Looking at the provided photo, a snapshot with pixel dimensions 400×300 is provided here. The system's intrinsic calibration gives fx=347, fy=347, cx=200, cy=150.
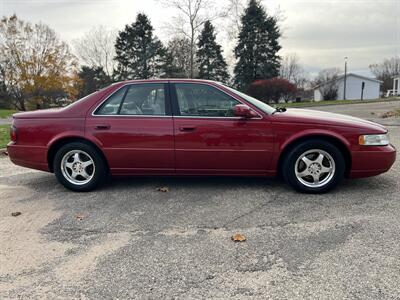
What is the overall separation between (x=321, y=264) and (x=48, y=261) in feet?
7.61

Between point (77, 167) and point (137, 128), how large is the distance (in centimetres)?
106

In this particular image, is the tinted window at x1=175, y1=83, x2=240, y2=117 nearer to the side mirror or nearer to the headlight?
the side mirror

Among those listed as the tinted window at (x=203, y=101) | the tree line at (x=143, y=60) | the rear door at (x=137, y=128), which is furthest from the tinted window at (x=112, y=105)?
the tree line at (x=143, y=60)

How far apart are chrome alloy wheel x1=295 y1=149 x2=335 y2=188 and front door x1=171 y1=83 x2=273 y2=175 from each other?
44 centimetres

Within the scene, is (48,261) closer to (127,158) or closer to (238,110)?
(127,158)

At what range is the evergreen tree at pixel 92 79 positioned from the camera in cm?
4616

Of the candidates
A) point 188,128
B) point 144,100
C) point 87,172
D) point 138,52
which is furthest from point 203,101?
point 138,52

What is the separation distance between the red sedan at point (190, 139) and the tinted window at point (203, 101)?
13 millimetres

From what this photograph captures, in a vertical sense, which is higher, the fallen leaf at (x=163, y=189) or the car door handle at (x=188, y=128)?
the car door handle at (x=188, y=128)

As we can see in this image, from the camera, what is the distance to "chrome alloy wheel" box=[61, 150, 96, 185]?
15.9ft

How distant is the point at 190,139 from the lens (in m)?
4.56

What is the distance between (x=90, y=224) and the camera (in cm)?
377

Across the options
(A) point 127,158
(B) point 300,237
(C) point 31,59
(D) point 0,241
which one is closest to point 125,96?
(A) point 127,158

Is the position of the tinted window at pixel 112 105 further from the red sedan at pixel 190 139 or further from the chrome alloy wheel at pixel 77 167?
the chrome alloy wheel at pixel 77 167
